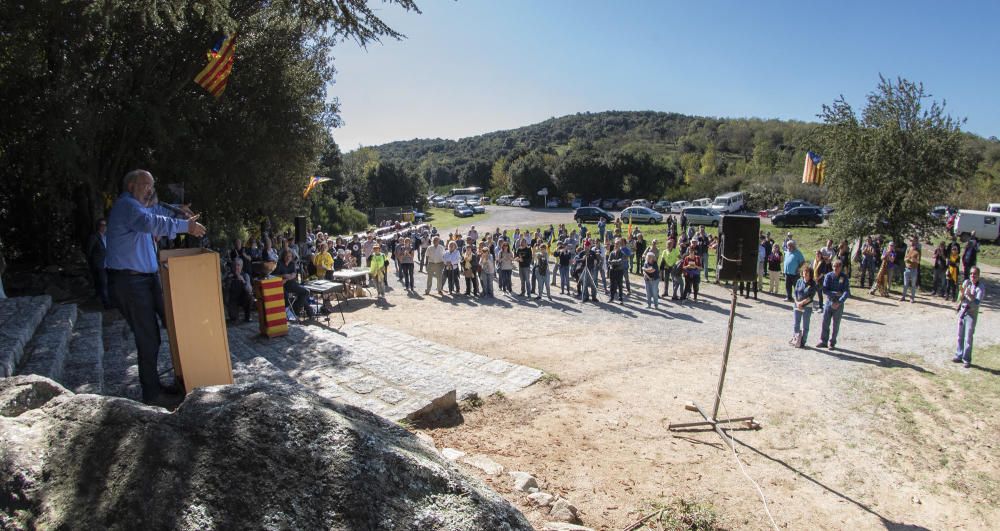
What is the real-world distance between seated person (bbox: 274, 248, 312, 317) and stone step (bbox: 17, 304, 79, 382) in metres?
3.55

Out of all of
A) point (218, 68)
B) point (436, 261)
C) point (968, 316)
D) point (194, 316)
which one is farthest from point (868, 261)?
point (194, 316)

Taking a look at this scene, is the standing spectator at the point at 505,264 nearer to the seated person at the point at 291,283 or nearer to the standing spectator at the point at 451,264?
the standing spectator at the point at 451,264

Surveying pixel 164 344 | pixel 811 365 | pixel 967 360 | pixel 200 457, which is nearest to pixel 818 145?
pixel 967 360

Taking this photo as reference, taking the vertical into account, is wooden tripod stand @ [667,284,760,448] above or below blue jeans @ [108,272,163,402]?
below

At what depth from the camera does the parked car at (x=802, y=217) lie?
110ft

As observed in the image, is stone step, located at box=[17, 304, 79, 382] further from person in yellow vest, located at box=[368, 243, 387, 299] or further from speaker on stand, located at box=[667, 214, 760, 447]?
person in yellow vest, located at box=[368, 243, 387, 299]

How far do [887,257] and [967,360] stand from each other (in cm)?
737

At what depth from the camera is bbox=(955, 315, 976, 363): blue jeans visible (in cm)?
988

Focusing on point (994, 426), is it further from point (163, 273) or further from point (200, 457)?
point (163, 273)

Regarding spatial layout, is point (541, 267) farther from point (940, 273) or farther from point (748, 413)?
point (940, 273)

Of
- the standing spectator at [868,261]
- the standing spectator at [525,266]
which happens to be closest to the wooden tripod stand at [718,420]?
the standing spectator at [525,266]

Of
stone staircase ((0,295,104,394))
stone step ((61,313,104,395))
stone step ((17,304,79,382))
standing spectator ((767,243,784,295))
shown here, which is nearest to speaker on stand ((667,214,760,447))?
stone step ((61,313,104,395))

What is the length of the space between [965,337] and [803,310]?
8.86ft

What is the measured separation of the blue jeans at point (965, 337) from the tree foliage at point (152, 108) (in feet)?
36.8
